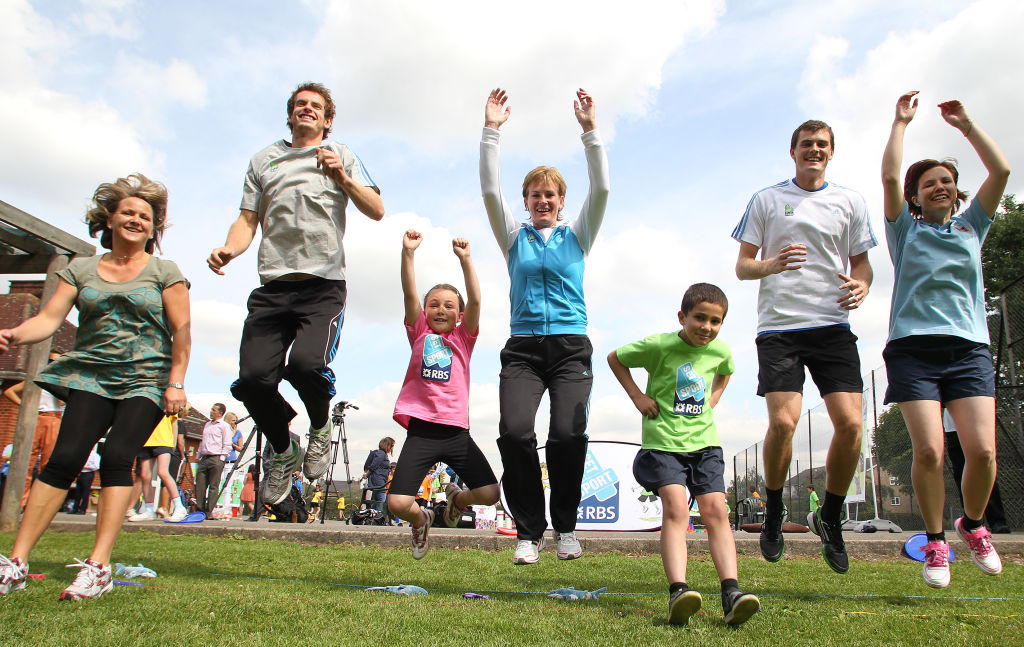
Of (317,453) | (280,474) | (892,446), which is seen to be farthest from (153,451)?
(892,446)

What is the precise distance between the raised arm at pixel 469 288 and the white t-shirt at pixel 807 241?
1764mm

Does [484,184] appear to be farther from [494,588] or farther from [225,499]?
[225,499]

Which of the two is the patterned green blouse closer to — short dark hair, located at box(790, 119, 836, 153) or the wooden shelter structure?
short dark hair, located at box(790, 119, 836, 153)

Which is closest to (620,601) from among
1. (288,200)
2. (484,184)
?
(484,184)

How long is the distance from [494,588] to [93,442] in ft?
8.19

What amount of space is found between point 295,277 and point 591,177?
6.66 feet

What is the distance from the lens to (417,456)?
4730 mm

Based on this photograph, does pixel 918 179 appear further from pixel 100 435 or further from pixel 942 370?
pixel 100 435

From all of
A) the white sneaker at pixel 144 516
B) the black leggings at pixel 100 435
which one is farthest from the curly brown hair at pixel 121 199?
the white sneaker at pixel 144 516

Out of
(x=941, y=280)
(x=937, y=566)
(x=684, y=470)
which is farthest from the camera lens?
(x=941, y=280)

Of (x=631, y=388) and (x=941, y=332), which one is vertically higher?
(x=941, y=332)

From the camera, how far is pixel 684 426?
3.90 m

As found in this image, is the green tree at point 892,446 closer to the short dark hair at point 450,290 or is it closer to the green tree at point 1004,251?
the short dark hair at point 450,290

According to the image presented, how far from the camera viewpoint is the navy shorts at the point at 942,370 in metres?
4.01
